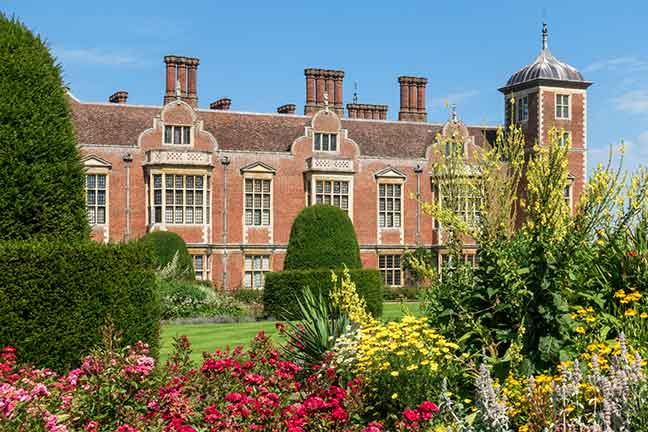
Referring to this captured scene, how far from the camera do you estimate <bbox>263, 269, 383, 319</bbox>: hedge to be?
18.7 metres

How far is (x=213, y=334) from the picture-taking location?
16266 mm

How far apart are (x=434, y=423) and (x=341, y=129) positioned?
2598 cm

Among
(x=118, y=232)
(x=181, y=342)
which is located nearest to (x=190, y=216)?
(x=118, y=232)

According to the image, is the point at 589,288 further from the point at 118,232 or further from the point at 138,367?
the point at 118,232

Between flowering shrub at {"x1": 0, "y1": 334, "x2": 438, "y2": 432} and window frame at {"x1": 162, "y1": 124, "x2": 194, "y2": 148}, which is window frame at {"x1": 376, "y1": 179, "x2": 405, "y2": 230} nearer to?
window frame at {"x1": 162, "y1": 124, "x2": 194, "y2": 148}

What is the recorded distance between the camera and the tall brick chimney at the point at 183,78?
102ft

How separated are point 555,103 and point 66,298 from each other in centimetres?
2801

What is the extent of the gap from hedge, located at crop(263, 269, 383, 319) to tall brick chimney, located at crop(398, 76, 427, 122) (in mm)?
17312

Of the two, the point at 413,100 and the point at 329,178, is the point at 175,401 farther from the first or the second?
the point at 413,100

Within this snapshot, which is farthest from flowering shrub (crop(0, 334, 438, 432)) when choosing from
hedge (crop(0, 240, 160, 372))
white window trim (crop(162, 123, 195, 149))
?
white window trim (crop(162, 123, 195, 149))

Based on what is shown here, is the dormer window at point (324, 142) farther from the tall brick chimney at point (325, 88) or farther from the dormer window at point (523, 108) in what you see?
the dormer window at point (523, 108)

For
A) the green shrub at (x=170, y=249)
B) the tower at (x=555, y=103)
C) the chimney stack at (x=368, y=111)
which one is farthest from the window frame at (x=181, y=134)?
the tower at (x=555, y=103)

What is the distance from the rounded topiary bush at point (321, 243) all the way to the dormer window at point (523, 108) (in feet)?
51.4

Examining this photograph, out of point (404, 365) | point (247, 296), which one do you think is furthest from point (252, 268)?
point (404, 365)
